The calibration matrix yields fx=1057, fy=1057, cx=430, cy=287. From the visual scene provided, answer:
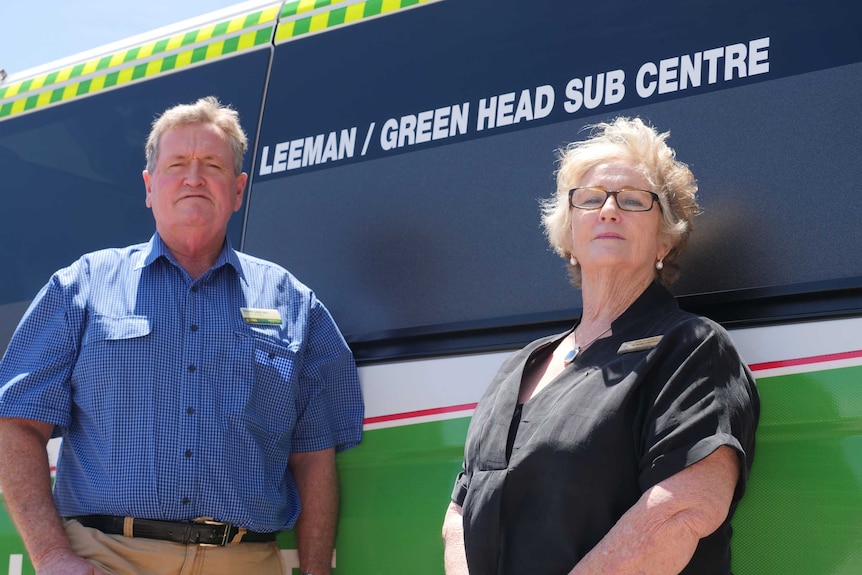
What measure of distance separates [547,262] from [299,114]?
0.83 m

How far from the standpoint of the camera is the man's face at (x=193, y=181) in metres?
2.46

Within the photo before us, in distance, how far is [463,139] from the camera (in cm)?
233

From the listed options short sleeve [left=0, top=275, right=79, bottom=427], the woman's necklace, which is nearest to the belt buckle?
short sleeve [left=0, top=275, right=79, bottom=427]

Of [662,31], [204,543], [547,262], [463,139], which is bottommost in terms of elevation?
[204,543]

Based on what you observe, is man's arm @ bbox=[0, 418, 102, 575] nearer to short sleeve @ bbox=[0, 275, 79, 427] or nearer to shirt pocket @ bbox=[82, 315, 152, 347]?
short sleeve @ bbox=[0, 275, 79, 427]

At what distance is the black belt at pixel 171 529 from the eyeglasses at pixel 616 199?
1.00m

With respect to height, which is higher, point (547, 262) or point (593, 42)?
point (593, 42)

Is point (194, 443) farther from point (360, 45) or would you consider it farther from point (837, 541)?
point (837, 541)

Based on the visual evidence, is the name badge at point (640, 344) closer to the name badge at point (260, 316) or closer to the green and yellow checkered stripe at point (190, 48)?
the name badge at point (260, 316)

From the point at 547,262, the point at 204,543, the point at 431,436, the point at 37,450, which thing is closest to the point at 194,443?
the point at 204,543

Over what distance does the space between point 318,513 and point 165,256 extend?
2.23ft

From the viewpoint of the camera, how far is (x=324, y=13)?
2.71 metres

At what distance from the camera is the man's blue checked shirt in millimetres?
2221

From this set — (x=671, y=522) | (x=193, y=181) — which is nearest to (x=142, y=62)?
(x=193, y=181)
